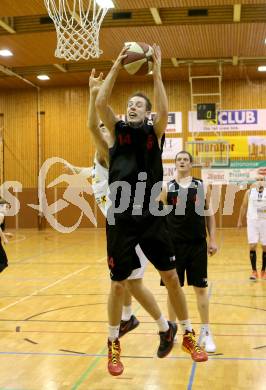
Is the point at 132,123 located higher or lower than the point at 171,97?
lower

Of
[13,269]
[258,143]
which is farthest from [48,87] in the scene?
[13,269]

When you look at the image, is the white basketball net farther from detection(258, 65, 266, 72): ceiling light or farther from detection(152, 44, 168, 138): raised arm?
detection(258, 65, 266, 72): ceiling light

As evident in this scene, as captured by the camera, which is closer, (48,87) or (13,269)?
(13,269)

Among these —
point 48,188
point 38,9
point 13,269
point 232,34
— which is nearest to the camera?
point 13,269

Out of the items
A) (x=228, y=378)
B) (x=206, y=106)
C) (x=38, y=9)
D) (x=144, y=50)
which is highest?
(x=38, y=9)

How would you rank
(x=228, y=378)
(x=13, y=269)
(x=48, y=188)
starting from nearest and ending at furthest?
(x=228, y=378), (x=13, y=269), (x=48, y=188)

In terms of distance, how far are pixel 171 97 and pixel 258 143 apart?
13.1ft

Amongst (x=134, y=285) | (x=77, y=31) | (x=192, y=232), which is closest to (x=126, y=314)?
(x=134, y=285)

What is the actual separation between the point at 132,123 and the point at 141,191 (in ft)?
1.89

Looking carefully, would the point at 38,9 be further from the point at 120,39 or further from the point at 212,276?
the point at 212,276

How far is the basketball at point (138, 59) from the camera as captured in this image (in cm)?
470

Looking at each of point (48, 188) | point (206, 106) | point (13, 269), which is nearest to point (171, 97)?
point (206, 106)

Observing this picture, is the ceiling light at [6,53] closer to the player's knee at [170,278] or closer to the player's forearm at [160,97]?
the player's forearm at [160,97]

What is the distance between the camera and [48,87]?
2450 centimetres
